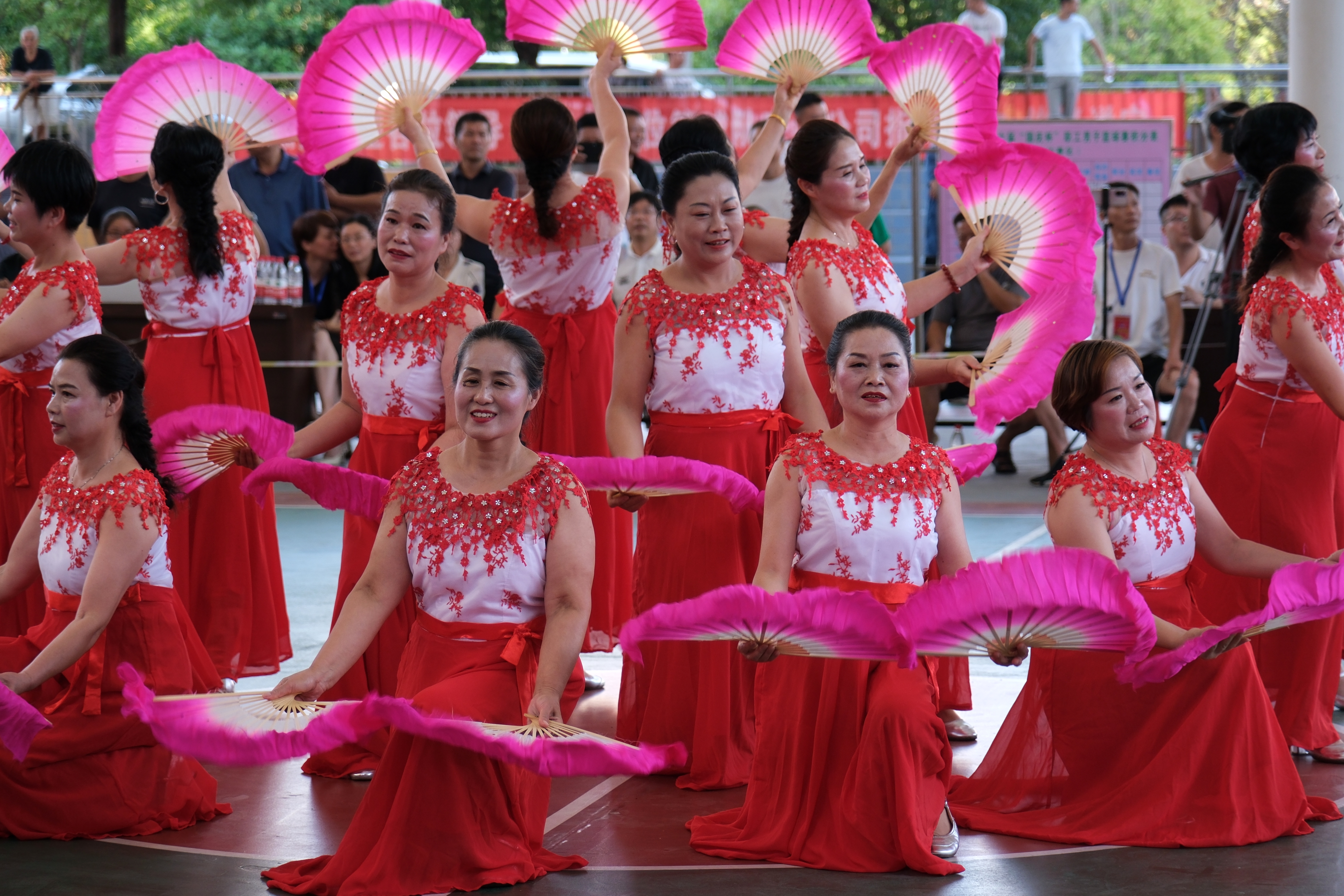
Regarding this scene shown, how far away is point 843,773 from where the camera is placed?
10.2ft

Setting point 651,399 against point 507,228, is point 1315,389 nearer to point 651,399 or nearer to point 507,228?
point 651,399

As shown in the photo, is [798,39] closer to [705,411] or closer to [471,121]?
[705,411]

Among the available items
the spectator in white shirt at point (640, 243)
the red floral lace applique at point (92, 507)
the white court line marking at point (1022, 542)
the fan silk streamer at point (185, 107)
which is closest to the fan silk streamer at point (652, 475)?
the red floral lace applique at point (92, 507)

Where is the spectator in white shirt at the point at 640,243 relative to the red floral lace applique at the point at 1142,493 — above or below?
above

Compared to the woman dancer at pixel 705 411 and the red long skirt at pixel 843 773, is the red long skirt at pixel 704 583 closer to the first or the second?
the woman dancer at pixel 705 411

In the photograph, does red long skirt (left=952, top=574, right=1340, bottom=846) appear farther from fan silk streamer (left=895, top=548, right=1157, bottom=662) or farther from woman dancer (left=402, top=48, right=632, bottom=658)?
woman dancer (left=402, top=48, right=632, bottom=658)

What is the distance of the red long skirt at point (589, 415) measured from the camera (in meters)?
4.51

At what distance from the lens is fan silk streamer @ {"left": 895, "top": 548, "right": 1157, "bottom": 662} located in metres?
2.62

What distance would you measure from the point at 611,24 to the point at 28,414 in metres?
1.97

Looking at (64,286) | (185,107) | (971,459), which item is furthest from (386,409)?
(185,107)

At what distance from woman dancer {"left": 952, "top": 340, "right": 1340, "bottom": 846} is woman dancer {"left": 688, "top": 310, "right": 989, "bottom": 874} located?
30 cm

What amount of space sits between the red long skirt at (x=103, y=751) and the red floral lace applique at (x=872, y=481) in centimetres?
146

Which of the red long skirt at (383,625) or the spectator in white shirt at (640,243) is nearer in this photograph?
the red long skirt at (383,625)

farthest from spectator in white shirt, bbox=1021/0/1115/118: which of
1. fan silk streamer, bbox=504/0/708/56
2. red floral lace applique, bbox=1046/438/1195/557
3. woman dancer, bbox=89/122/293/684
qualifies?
red floral lace applique, bbox=1046/438/1195/557
